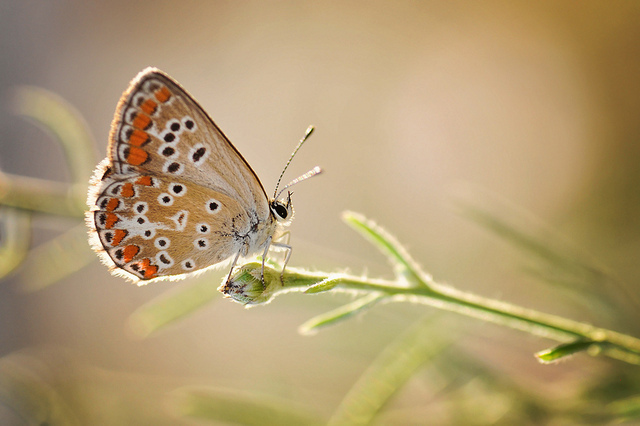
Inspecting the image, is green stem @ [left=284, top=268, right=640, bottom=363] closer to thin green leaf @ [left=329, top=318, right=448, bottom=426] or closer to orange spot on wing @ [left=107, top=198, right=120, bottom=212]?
thin green leaf @ [left=329, top=318, right=448, bottom=426]

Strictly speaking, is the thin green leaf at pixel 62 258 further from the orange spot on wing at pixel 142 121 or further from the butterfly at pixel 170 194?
the orange spot on wing at pixel 142 121

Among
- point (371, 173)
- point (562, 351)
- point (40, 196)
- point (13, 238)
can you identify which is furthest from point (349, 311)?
point (371, 173)

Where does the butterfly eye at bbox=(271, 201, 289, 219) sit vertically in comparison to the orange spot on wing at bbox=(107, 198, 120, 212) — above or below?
→ above

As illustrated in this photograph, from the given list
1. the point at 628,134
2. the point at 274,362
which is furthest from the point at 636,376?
the point at 628,134

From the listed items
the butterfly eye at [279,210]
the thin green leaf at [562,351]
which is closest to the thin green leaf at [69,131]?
the butterfly eye at [279,210]

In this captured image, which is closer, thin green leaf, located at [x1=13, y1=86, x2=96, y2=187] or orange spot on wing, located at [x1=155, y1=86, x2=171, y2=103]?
orange spot on wing, located at [x1=155, y1=86, x2=171, y2=103]

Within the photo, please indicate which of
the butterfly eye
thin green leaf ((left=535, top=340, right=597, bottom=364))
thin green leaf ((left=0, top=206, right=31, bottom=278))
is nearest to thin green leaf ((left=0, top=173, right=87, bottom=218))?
thin green leaf ((left=0, top=206, right=31, bottom=278))

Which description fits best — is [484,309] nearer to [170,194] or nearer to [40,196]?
[170,194]
